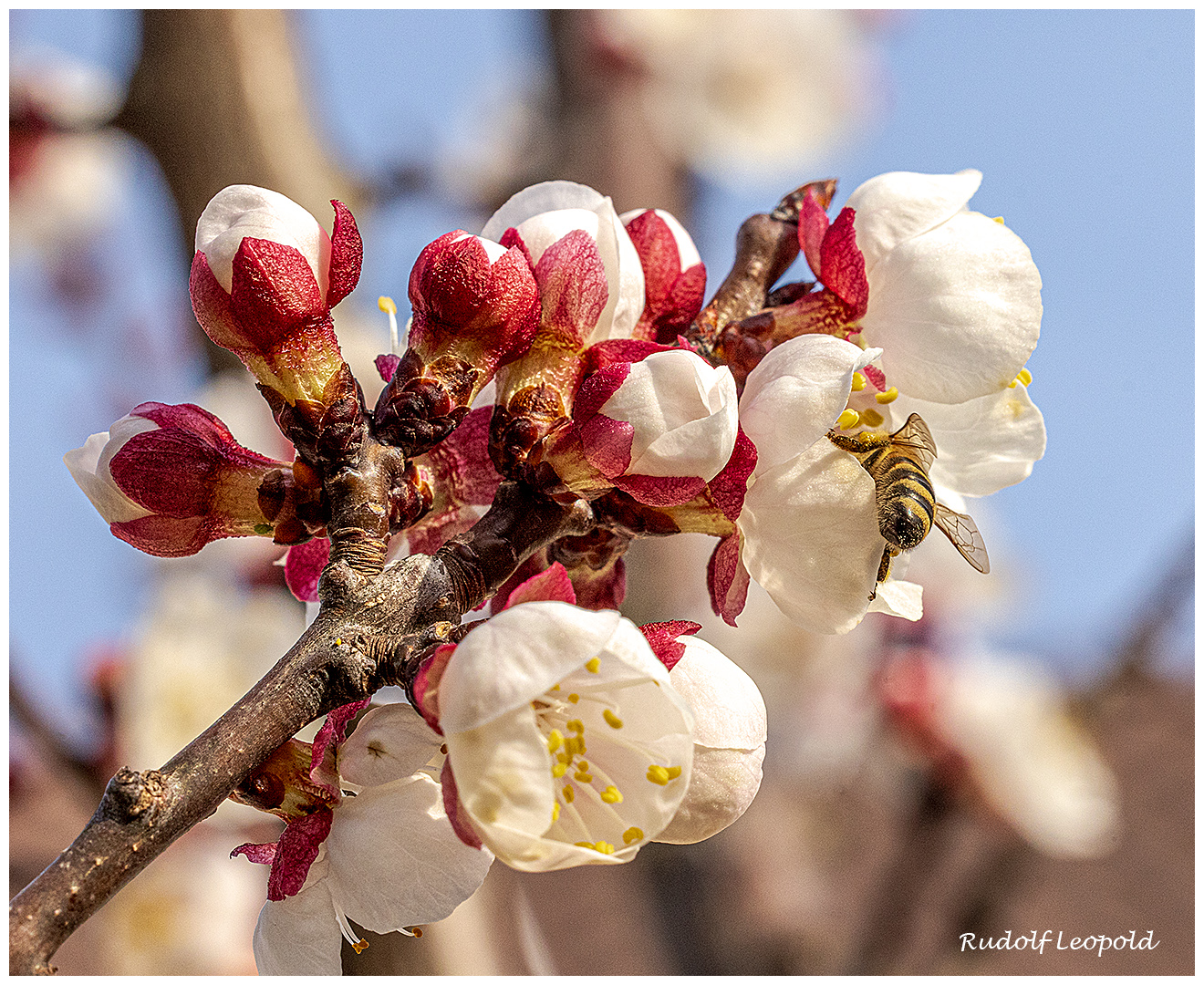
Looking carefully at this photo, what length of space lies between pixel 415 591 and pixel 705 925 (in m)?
1.86

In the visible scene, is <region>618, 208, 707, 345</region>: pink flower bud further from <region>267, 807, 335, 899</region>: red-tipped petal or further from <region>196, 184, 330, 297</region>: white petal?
<region>267, 807, 335, 899</region>: red-tipped petal

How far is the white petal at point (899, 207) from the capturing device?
564 millimetres

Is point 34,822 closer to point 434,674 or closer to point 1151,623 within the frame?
point 434,674

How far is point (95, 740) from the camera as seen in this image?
1367 mm

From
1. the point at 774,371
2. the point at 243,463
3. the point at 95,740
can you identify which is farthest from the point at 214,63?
the point at 774,371

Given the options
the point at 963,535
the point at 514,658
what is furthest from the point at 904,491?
the point at 514,658

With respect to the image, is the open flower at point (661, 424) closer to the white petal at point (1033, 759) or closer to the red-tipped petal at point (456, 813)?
the red-tipped petal at point (456, 813)

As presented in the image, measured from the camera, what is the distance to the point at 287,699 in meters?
0.40

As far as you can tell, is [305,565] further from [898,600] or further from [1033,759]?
[1033,759]

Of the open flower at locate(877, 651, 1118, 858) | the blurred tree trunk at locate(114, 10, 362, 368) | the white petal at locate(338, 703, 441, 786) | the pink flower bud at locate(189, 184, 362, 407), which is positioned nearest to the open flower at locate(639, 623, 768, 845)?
the white petal at locate(338, 703, 441, 786)

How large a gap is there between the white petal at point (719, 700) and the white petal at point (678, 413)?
0.08 meters

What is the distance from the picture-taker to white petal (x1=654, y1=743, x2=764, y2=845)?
0.44 meters

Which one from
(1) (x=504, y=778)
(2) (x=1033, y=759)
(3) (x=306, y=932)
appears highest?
(1) (x=504, y=778)

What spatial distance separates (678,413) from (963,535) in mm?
205
